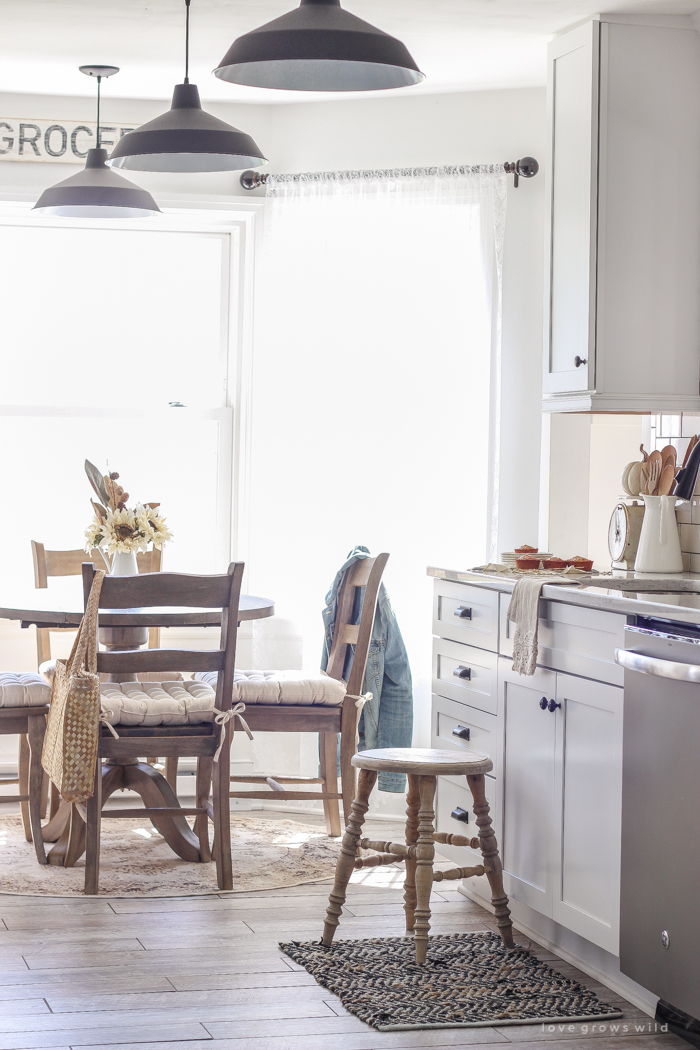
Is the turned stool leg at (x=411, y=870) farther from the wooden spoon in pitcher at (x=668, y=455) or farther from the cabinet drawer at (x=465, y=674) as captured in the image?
the wooden spoon in pitcher at (x=668, y=455)

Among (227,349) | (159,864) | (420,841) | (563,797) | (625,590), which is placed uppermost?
(227,349)

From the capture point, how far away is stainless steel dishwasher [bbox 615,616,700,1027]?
89.2 inches

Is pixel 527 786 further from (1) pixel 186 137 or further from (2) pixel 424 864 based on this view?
(1) pixel 186 137

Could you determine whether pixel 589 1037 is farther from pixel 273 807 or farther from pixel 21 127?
pixel 21 127

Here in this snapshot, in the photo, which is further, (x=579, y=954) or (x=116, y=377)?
(x=116, y=377)

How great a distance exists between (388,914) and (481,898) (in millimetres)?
276

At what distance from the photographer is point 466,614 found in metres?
3.33

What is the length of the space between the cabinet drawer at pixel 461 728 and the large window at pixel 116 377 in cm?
138

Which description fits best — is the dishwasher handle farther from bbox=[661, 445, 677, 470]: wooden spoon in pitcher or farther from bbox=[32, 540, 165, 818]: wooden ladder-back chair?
bbox=[32, 540, 165, 818]: wooden ladder-back chair

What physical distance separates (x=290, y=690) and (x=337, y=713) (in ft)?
0.56

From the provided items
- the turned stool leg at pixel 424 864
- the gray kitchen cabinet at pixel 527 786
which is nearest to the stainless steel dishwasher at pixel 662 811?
the gray kitchen cabinet at pixel 527 786

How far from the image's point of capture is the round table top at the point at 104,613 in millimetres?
3266

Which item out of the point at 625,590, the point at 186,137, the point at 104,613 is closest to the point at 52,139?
the point at 186,137

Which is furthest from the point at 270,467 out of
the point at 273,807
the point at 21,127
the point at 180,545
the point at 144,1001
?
the point at 144,1001
